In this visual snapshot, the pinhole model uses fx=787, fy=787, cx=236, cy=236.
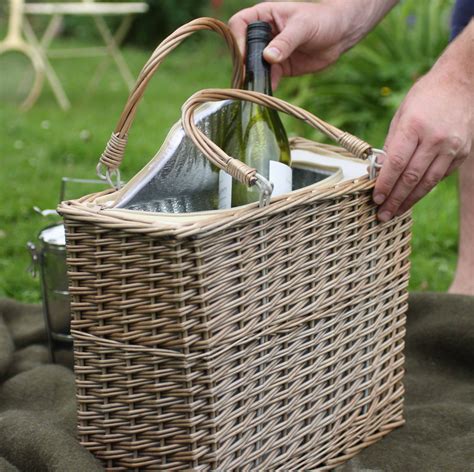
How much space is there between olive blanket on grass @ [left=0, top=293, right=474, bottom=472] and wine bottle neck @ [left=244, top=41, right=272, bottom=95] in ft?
2.46

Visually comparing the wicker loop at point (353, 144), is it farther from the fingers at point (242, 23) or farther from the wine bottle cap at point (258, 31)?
the fingers at point (242, 23)

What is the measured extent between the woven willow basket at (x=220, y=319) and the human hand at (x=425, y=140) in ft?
0.15

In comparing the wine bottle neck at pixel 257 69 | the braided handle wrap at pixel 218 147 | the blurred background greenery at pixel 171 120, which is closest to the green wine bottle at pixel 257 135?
the wine bottle neck at pixel 257 69

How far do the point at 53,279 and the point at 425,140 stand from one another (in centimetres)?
92

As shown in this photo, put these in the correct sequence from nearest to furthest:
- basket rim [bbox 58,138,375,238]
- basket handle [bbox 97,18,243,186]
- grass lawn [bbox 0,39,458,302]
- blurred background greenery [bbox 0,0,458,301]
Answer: basket rim [bbox 58,138,375,238], basket handle [bbox 97,18,243,186], grass lawn [bbox 0,39,458,302], blurred background greenery [bbox 0,0,458,301]

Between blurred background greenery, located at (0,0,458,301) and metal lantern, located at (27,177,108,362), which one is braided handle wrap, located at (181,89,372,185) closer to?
metal lantern, located at (27,177,108,362)

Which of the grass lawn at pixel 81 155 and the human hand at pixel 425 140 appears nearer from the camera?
the human hand at pixel 425 140

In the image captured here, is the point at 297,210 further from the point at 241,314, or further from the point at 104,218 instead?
the point at 104,218

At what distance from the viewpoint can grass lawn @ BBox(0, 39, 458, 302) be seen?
280cm

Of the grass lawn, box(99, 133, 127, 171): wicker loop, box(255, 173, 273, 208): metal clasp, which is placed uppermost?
box(99, 133, 127, 171): wicker loop

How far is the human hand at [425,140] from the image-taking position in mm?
1421

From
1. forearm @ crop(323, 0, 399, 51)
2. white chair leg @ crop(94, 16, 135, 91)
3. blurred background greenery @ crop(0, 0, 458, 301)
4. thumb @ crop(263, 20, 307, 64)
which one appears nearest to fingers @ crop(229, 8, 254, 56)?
thumb @ crop(263, 20, 307, 64)

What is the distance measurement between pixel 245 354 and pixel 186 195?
1.01 ft


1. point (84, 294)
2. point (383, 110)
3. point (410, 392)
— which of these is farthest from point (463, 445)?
point (383, 110)
